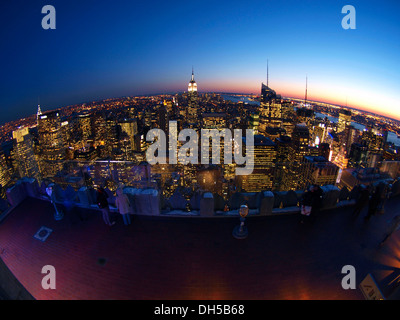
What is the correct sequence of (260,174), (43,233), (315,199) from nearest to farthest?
(315,199) < (43,233) < (260,174)

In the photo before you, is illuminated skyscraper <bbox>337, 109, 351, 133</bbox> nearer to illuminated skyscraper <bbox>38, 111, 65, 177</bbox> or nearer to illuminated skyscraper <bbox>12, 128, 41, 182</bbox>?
illuminated skyscraper <bbox>38, 111, 65, 177</bbox>

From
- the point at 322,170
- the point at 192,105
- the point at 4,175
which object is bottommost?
the point at 4,175

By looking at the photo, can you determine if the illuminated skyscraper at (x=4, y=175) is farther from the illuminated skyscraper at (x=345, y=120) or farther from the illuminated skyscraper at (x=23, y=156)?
the illuminated skyscraper at (x=345, y=120)

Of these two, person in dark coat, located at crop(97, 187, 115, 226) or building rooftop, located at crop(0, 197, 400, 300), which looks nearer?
building rooftop, located at crop(0, 197, 400, 300)

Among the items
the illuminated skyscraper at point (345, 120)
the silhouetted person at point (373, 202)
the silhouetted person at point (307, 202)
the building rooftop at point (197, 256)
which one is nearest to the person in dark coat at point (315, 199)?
the silhouetted person at point (307, 202)

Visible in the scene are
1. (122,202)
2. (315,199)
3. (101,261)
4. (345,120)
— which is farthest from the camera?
(345,120)

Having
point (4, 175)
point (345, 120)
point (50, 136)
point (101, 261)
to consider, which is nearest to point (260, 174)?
point (101, 261)

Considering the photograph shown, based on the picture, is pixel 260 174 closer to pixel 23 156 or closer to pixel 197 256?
pixel 197 256

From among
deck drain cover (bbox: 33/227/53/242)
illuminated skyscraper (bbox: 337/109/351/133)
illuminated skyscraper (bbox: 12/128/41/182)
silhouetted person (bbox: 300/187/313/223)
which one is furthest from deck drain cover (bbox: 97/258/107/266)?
illuminated skyscraper (bbox: 337/109/351/133)
